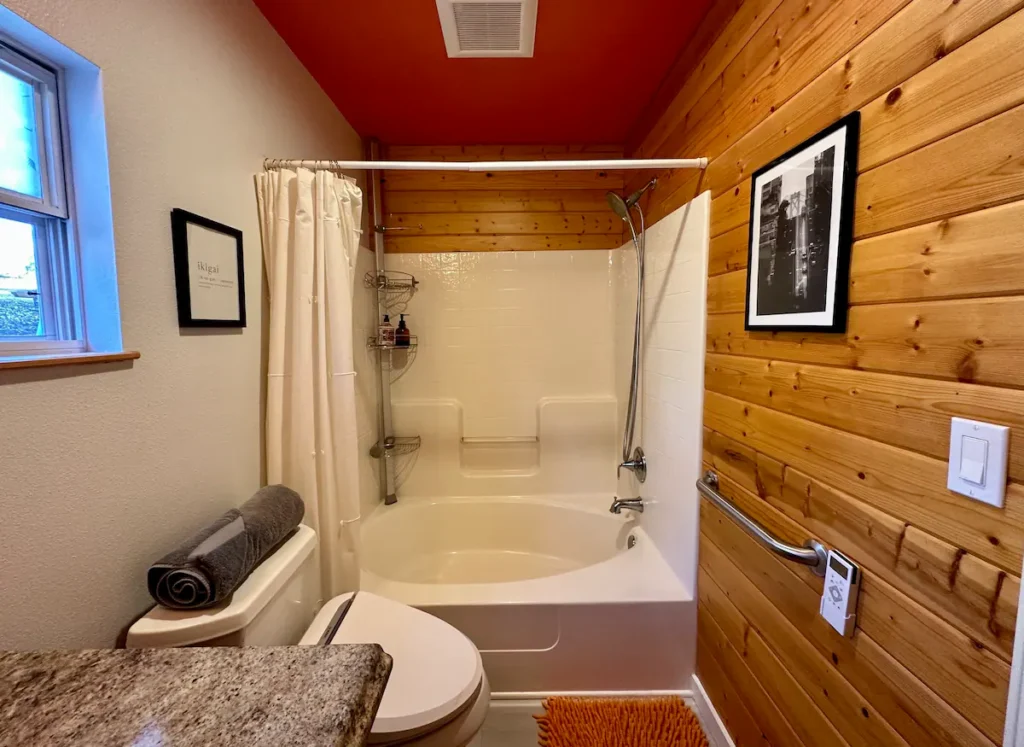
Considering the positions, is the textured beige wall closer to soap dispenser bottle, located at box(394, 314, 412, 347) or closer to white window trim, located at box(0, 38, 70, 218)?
white window trim, located at box(0, 38, 70, 218)

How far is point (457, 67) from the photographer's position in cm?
178

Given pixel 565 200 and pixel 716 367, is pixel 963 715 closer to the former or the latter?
pixel 716 367

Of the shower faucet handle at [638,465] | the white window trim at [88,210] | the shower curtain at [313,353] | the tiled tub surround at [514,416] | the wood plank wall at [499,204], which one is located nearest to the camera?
the white window trim at [88,210]

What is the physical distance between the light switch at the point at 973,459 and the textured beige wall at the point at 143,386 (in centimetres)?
148

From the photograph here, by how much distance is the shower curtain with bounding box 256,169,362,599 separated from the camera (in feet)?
4.66

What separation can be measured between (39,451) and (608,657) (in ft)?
5.77

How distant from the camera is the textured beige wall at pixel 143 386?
0.74m

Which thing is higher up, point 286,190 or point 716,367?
point 286,190

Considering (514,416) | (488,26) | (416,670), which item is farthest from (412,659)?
(488,26)

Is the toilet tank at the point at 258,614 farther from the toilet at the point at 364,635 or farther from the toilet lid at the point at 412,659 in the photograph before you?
the toilet lid at the point at 412,659

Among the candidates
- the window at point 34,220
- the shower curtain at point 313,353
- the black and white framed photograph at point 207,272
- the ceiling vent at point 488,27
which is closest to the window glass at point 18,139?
the window at point 34,220

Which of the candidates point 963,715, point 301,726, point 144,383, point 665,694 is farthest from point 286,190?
point 665,694

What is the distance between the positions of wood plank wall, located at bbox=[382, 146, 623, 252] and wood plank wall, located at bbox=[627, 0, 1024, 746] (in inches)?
49.2

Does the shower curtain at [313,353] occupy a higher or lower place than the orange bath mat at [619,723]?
higher
